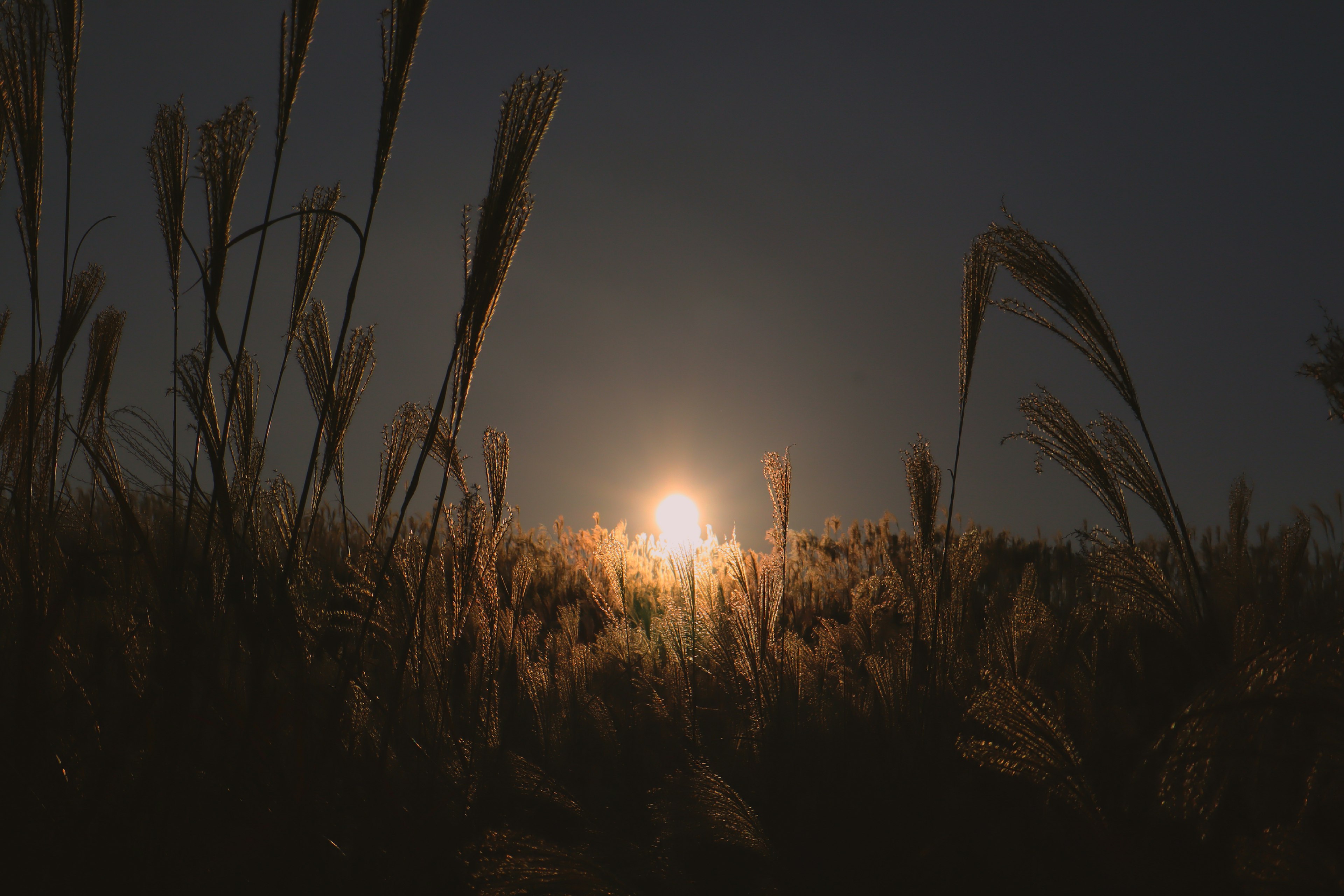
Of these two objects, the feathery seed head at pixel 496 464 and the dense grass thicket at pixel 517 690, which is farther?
the feathery seed head at pixel 496 464

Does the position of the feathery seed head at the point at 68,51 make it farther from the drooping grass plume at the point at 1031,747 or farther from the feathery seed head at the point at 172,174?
the drooping grass plume at the point at 1031,747

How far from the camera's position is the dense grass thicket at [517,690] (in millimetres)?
1131

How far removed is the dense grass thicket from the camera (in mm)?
1131

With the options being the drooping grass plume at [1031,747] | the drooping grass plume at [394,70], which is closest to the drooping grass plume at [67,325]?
the drooping grass plume at [394,70]

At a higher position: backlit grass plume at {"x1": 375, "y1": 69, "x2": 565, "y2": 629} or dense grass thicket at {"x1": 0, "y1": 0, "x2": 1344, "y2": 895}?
backlit grass plume at {"x1": 375, "y1": 69, "x2": 565, "y2": 629}

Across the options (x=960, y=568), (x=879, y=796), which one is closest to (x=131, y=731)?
(x=879, y=796)

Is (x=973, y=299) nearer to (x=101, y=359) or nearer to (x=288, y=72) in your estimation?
(x=288, y=72)

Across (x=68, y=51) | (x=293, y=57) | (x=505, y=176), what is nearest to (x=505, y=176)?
(x=505, y=176)

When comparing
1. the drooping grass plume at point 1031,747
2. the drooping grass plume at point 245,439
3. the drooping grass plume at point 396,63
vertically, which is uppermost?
the drooping grass plume at point 396,63

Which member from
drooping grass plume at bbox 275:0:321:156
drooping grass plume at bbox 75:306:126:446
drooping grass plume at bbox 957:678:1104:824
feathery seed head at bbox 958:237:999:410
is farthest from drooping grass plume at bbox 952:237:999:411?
drooping grass plume at bbox 75:306:126:446

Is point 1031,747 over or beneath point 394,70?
beneath

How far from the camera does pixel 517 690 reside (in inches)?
103

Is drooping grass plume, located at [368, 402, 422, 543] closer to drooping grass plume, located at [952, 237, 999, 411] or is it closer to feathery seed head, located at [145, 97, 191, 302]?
feathery seed head, located at [145, 97, 191, 302]

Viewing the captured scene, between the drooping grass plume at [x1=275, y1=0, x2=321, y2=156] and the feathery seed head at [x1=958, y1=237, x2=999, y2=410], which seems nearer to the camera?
the drooping grass plume at [x1=275, y1=0, x2=321, y2=156]
